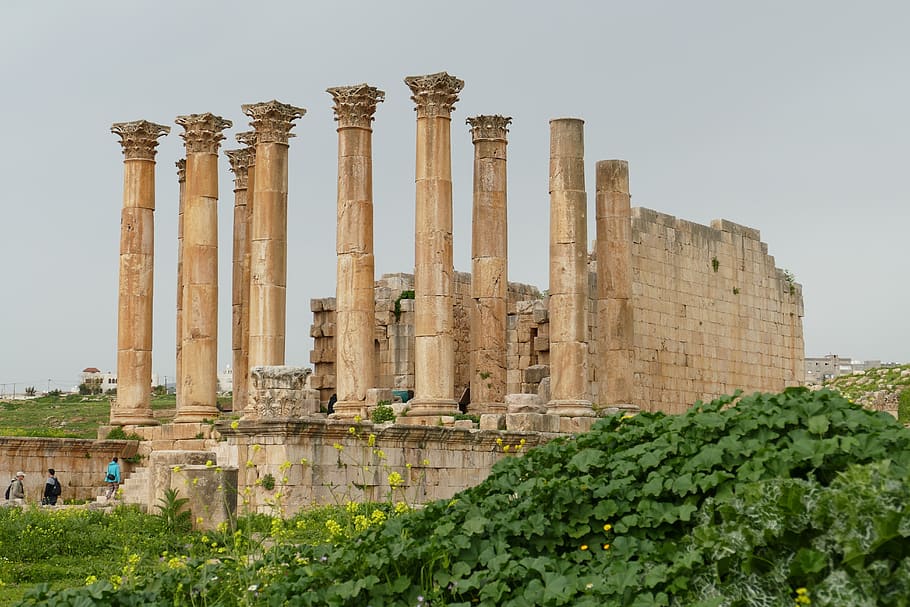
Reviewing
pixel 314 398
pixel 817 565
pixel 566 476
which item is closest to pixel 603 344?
pixel 314 398

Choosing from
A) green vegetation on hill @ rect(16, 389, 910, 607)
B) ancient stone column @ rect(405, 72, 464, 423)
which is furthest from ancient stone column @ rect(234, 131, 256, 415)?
green vegetation on hill @ rect(16, 389, 910, 607)

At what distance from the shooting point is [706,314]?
41094 mm

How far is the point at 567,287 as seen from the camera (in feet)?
106

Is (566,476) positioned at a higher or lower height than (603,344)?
lower

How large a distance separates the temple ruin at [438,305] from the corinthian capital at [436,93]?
4 cm

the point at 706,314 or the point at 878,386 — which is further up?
the point at 706,314

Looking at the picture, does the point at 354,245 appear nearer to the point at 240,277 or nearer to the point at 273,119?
the point at 273,119

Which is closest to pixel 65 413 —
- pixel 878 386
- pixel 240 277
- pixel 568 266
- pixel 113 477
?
pixel 240 277

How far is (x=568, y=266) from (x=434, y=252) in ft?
9.94

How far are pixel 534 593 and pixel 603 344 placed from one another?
24.6m

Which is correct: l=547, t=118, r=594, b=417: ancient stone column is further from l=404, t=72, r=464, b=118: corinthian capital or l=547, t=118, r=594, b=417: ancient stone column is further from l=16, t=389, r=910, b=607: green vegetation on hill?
l=16, t=389, r=910, b=607: green vegetation on hill

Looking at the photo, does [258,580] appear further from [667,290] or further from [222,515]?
[667,290]

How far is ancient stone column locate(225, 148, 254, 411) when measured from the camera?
129ft

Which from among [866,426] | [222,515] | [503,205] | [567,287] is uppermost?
[503,205]
